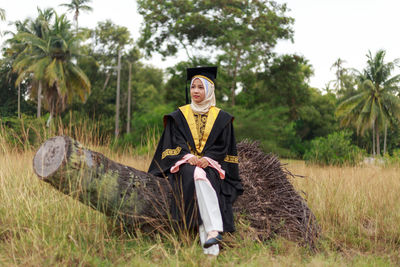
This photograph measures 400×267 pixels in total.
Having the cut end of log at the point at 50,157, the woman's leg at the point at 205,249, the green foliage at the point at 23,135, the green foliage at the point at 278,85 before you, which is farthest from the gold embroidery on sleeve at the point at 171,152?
the green foliage at the point at 278,85

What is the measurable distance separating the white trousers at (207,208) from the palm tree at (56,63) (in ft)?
80.7

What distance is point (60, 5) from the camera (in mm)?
33938

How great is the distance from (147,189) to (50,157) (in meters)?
1.01

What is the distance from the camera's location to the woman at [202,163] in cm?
368

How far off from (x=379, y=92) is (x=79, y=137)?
3648 cm

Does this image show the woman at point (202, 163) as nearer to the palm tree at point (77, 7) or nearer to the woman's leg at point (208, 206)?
Answer: the woman's leg at point (208, 206)

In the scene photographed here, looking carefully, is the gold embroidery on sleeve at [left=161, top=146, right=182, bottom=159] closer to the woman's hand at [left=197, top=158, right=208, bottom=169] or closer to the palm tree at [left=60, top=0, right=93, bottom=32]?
the woman's hand at [left=197, top=158, right=208, bottom=169]

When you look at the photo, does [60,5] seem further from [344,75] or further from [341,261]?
[341,261]

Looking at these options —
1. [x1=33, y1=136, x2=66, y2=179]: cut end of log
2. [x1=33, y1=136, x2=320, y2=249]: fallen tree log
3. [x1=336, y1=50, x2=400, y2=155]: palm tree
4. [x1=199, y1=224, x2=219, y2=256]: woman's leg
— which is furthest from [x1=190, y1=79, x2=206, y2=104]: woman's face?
[x1=336, y1=50, x2=400, y2=155]: palm tree

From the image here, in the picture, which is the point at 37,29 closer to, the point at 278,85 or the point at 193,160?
the point at 278,85

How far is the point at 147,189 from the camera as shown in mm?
3688

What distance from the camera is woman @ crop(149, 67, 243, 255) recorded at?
3.68m

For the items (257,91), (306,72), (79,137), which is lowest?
(79,137)

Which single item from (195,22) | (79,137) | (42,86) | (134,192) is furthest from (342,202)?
(42,86)
